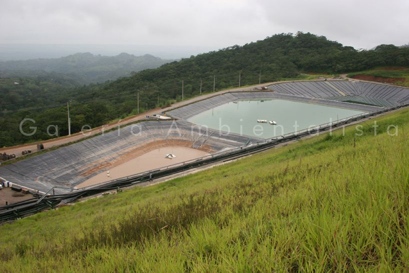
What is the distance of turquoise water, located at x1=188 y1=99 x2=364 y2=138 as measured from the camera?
27422 millimetres

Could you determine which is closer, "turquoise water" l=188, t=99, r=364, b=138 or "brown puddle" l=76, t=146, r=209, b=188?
"brown puddle" l=76, t=146, r=209, b=188

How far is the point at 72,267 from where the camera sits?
9.43ft

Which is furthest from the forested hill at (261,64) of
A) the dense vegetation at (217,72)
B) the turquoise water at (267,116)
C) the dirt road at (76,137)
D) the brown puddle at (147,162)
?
the brown puddle at (147,162)

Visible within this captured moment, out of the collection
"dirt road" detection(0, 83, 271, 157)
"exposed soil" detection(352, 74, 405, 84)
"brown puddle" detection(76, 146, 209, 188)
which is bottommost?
"brown puddle" detection(76, 146, 209, 188)

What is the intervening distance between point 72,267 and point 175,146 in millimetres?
22816

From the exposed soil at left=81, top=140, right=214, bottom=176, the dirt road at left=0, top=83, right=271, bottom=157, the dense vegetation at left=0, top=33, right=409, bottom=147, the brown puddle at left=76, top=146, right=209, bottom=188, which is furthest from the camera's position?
the dense vegetation at left=0, top=33, right=409, bottom=147

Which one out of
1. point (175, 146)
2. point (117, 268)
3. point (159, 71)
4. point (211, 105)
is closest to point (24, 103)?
point (159, 71)

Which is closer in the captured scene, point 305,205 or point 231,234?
point 231,234

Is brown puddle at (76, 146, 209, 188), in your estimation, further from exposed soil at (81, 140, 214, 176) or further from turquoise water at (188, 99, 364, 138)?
turquoise water at (188, 99, 364, 138)

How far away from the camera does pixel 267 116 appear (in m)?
32.1

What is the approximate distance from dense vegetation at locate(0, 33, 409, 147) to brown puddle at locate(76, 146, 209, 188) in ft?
29.5

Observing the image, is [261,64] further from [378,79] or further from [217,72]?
[378,79]

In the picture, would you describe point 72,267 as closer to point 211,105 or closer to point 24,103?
point 211,105

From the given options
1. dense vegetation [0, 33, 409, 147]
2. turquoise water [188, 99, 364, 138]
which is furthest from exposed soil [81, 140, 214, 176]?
dense vegetation [0, 33, 409, 147]
